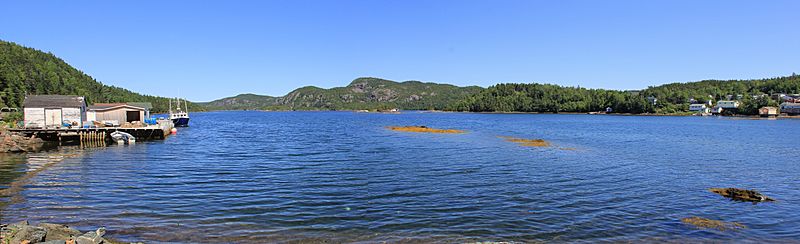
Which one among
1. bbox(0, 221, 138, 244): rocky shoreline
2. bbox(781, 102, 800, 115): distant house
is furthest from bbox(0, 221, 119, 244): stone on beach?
bbox(781, 102, 800, 115): distant house

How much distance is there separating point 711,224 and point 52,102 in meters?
62.1

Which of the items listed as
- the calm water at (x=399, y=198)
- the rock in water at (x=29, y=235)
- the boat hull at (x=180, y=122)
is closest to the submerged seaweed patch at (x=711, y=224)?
the calm water at (x=399, y=198)

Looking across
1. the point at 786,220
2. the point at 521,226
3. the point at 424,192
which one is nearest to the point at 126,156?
the point at 424,192

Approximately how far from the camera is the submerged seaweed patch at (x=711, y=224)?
14469 millimetres

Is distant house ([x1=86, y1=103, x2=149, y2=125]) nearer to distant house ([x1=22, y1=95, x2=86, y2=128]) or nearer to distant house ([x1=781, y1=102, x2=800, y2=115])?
distant house ([x1=22, y1=95, x2=86, y2=128])

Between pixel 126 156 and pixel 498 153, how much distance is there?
1131 inches

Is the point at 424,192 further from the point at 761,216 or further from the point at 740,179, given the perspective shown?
the point at 740,179

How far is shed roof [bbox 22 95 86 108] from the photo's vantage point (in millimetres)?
49781

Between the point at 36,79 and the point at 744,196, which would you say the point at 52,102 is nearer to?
the point at 744,196

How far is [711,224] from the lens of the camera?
14789 mm

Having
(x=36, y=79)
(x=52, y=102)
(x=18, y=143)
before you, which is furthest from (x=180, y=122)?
(x=36, y=79)

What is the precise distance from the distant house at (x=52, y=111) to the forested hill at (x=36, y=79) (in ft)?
162

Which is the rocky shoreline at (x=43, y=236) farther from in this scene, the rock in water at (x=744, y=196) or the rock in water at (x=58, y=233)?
the rock in water at (x=744, y=196)

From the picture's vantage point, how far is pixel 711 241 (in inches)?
509
